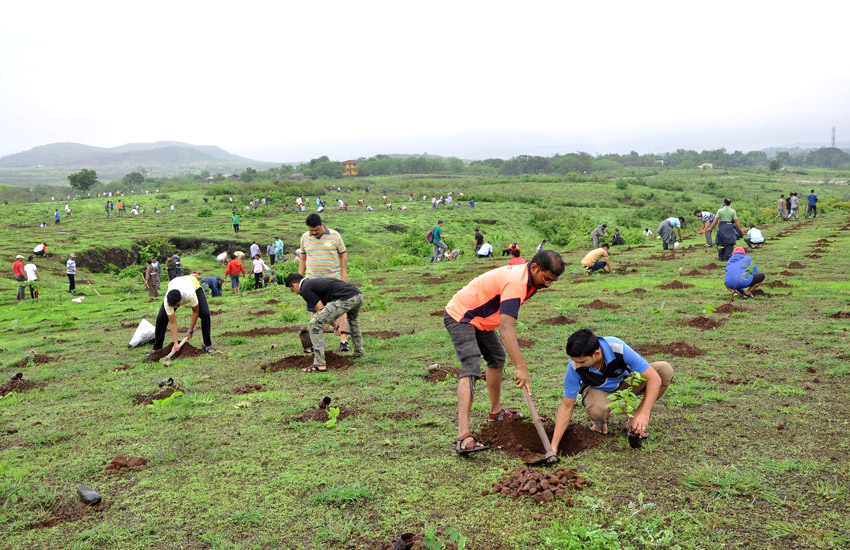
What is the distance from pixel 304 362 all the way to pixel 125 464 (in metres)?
3.84

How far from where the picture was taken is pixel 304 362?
9.40 m

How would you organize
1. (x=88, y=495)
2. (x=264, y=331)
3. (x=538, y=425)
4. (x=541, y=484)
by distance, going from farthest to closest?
(x=264, y=331) → (x=538, y=425) → (x=88, y=495) → (x=541, y=484)

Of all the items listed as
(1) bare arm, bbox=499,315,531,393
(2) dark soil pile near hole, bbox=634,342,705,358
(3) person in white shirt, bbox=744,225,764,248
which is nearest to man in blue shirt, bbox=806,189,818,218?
(3) person in white shirt, bbox=744,225,764,248

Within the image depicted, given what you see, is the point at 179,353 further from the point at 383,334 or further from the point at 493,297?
the point at 493,297

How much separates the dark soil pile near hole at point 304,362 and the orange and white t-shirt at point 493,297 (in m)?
4.09

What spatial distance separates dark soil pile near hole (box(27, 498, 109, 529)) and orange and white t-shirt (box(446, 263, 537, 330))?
3449mm

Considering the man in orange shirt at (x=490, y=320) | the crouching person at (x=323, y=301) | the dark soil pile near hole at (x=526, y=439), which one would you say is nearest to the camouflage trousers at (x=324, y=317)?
the crouching person at (x=323, y=301)

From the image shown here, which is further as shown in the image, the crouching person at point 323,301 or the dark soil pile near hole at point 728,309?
the dark soil pile near hole at point 728,309

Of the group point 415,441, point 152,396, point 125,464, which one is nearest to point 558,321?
point 415,441

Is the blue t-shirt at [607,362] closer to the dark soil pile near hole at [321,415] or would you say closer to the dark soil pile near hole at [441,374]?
the dark soil pile near hole at [321,415]

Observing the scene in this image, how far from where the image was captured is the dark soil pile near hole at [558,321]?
1183 centimetres

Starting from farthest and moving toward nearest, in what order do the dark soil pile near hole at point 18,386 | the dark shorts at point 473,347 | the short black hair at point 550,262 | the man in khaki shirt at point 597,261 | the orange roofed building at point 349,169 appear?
the orange roofed building at point 349,169, the man in khaki shirt at point 597,261, the dark soil pile near hole at point 18,386, the dark shorts at point 473,347, the short black hair at point 550,262

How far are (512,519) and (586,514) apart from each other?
54cm

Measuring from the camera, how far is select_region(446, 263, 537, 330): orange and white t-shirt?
196 inches
